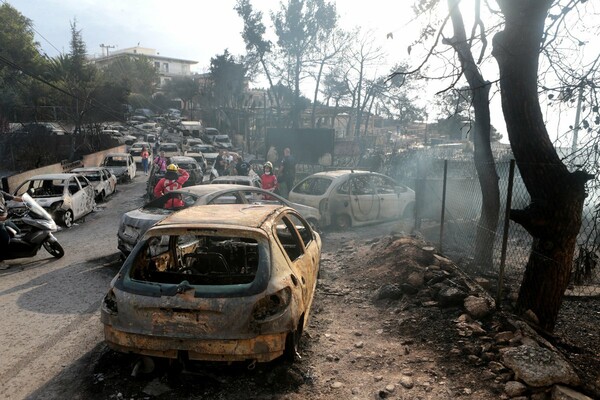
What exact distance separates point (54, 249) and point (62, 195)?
402 centimetres

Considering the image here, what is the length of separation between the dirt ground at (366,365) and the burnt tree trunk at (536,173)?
69 cm

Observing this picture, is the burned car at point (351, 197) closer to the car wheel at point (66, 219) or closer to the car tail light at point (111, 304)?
the car wheel at point (66, 219)

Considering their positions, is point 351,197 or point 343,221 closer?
point 351,197

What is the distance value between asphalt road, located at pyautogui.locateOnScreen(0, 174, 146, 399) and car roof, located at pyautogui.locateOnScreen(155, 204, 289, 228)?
1.74 meters

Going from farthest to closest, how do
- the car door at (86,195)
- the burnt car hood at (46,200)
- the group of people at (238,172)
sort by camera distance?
the car door at (86,195)
the burnt car hood at (46,200)
the group of people at (238,172)

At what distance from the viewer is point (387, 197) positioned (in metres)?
11.5

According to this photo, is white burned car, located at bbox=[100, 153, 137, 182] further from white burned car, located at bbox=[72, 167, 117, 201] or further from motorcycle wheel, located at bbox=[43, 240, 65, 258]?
motorcycle wheel, located at bbox=[43, 240, 65, 258]

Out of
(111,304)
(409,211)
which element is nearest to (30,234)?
(111,304)

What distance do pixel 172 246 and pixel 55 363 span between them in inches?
62.7

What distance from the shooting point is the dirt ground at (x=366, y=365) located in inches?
145

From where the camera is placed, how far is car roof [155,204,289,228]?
4.04 meters

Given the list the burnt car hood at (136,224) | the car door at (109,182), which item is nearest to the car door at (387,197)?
the burnt car hood at (136,224)

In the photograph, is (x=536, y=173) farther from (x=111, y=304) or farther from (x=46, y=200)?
(x=46, y=200)

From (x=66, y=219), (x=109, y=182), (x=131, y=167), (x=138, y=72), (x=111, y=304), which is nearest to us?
(x=111, y=304)
